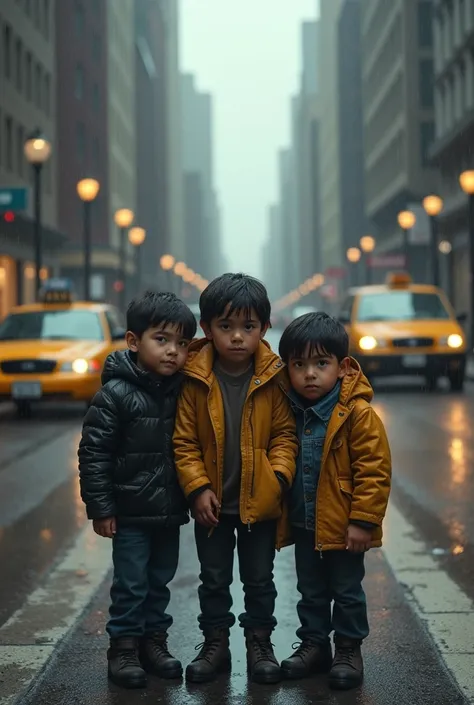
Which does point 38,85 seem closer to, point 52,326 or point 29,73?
point 29,73

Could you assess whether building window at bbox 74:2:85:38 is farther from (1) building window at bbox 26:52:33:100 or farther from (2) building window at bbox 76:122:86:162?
(1) building window at bbox 26:52:33:100

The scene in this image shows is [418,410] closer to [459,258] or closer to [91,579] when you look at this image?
[91,579]

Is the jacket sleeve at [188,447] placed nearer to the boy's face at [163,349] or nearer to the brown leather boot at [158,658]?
the boy's face at [163,349]

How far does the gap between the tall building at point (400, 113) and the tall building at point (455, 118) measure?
20.8 feet

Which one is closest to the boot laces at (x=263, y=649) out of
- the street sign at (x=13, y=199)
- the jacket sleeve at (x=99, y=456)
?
the jacket sleeve at (x=99, y=456)

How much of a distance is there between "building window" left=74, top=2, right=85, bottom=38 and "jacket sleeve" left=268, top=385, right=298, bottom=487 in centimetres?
7207

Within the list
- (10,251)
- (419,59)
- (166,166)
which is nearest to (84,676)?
(10,251)

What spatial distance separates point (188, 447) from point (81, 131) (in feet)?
233

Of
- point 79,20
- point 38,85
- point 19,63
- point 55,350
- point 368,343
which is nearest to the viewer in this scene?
point 55,350

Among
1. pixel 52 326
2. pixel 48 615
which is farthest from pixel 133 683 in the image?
pixel 52 326

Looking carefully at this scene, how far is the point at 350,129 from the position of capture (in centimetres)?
11531

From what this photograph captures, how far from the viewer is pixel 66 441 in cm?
1300

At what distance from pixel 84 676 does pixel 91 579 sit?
5.66 ft

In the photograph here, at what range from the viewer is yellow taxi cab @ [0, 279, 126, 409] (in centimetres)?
1576
